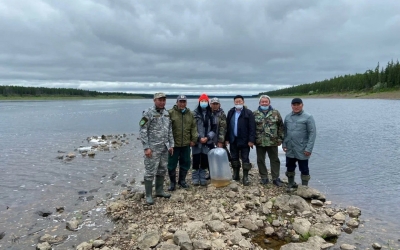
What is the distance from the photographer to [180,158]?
880cm

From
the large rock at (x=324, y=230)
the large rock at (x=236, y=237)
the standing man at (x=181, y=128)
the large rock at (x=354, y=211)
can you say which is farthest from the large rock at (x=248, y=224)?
the large rock at (x=354, y=211)

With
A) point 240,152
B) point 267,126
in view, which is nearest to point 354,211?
point 267,126

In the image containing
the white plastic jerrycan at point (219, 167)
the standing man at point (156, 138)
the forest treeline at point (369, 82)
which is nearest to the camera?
the standing man at point (156, 138)

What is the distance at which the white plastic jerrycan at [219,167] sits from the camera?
8.88m

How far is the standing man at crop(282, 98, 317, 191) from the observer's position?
8273 mm

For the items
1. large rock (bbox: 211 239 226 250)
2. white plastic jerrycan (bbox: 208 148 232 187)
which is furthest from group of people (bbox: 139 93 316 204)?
large rock (bbox: 211 239 226 250)

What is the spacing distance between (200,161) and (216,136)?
36.5 inches

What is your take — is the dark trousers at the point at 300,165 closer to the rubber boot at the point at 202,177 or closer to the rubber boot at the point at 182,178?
the rubber boot at the point at 202,177

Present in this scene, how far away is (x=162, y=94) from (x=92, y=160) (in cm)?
1003

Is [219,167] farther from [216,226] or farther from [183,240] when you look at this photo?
[183,240]

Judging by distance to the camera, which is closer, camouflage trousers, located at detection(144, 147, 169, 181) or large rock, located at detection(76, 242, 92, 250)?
large rock, located at detection(76, 242, 92, 250)

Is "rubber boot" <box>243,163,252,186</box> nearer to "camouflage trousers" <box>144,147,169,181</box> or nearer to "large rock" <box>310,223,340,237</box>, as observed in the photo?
"camouflage trousers" <box>144,147,169,181</box>

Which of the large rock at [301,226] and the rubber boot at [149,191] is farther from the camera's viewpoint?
the rubber boot at [149,191]

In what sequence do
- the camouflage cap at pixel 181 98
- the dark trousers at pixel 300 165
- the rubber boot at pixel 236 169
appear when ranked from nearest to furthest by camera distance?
1. the camouflage cap at pixel 181 98
2. the dark trousers at pixel 300 165
3. the rubber boot at pixel 236 169
